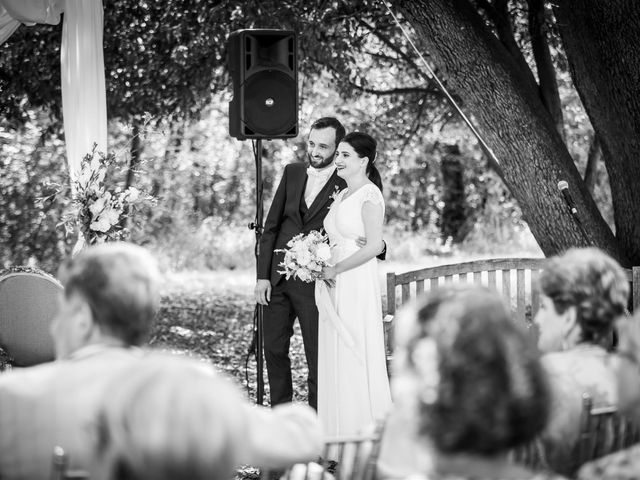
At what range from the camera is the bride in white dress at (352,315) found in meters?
4.93

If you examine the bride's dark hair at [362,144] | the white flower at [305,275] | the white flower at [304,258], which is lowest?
the white flower at [305,275]

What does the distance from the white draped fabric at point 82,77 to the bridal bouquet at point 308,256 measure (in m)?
1.71

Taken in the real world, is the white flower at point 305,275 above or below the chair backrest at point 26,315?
above

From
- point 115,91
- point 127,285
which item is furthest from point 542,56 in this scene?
point 127,285

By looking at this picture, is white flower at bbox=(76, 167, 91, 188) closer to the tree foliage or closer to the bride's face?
the bride's face

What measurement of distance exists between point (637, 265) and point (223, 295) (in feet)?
27.5

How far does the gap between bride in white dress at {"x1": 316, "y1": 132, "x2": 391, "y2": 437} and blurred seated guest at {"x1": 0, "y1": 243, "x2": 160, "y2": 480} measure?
2.94 meters

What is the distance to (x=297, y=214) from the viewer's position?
535 centimetres

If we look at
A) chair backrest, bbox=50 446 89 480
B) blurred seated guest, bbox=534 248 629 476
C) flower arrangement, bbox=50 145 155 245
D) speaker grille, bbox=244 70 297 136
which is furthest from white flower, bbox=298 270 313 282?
chair backrest, bbox=50 446 89 480

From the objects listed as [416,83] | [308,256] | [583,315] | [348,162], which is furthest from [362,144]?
[416,83]

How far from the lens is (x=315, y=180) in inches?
210

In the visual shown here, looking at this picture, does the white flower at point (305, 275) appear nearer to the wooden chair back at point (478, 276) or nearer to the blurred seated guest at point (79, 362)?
the wooden chair back at point (478, 276)

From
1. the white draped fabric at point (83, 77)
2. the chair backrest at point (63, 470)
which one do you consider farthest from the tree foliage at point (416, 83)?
the chair backrest at point (63, 470)

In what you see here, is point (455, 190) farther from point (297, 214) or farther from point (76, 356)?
point (76, 356)
